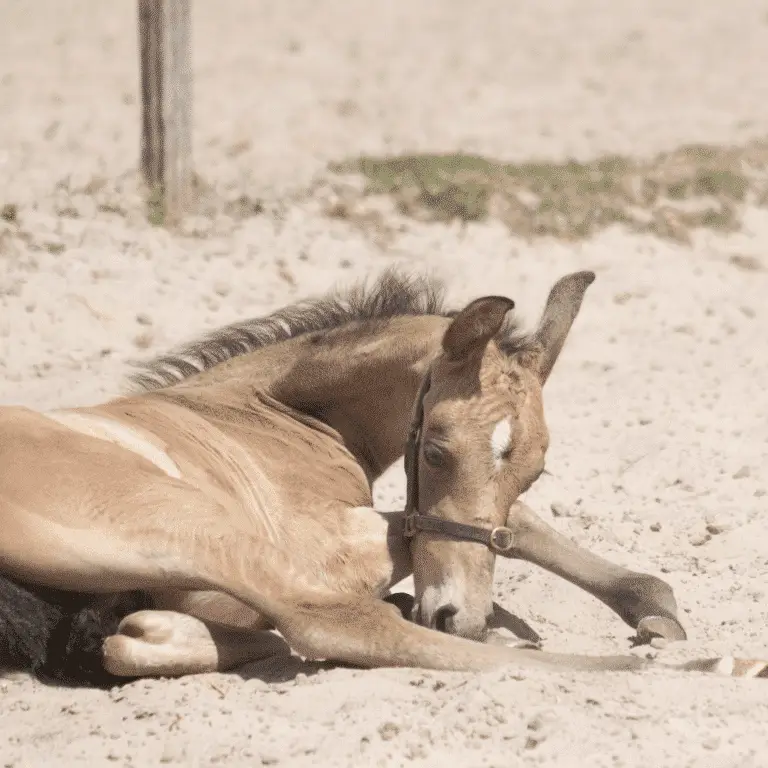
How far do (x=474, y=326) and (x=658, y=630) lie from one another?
1.35 meters

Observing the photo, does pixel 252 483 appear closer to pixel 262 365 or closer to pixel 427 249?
pixel 262 365

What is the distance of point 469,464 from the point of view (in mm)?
5234

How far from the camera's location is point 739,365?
8672 mm

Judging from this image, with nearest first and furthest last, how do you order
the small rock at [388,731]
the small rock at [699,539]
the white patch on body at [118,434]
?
the small rock at [388,731], the white patch on body at [118,434], the small rock at [699,539]

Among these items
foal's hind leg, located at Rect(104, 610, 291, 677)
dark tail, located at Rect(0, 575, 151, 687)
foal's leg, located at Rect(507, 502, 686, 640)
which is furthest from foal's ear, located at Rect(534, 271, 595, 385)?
dark tail, located at Rect(0, 575, 151, 687)

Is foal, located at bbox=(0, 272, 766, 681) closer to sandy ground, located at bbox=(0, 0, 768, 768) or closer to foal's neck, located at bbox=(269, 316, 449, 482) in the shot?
foal's neck, located at bbox=(269, 316, 449, 482)

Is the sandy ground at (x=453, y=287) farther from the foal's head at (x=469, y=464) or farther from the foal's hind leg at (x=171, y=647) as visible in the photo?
the foal's head at (x=469, y=464)

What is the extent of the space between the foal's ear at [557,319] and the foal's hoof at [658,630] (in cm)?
101

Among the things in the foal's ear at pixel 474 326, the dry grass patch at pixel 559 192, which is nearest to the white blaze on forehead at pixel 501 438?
the foal's ear at pixel 474 326

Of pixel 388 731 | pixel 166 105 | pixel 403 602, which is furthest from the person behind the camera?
pixel 166 105

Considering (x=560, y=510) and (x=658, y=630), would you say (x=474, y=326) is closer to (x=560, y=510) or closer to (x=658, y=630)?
(x=658, y=630)

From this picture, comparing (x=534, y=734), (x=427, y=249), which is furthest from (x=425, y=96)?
(x=534, y=734)

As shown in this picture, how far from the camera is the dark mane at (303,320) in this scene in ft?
20.3

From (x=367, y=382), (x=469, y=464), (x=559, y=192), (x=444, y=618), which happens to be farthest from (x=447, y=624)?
(x=559, y=192)
